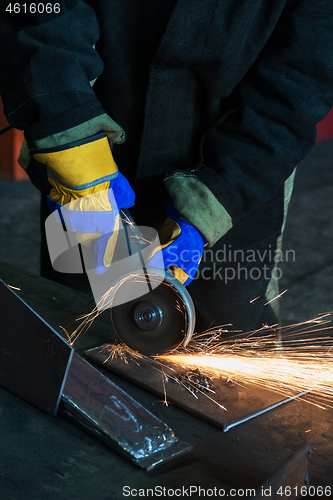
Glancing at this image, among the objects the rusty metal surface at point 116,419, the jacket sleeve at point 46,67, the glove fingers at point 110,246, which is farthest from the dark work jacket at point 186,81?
the rusty metal surface at point 116,419

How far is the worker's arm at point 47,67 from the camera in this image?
1369 mm

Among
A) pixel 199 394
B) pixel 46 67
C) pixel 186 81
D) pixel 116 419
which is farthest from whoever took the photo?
pixel 186 81

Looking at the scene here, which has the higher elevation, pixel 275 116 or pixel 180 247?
pixel 275 116

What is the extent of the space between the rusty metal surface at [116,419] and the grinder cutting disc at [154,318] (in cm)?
28

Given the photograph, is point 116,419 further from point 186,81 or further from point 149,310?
point 186,81

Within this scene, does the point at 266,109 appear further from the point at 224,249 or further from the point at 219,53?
the point at 224,249

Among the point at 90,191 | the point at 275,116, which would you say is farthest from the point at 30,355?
the point at 275,116

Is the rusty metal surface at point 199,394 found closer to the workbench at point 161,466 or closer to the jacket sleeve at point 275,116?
the workbench at point 161,466

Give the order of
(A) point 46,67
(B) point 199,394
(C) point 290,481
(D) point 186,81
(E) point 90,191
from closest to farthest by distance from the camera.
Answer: (C) point 290,481 < (B) point 199,394 < (A) point 46,67 < (E) point 90,191 < (D) point 186,81

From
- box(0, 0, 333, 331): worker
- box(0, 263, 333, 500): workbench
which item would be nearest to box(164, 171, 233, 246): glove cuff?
box(0, 0, 333, 331): worker

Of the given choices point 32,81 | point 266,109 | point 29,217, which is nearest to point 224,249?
point 266,109

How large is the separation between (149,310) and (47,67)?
79 centimetres

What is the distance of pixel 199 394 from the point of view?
1246mm

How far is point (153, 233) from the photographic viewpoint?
186cm
